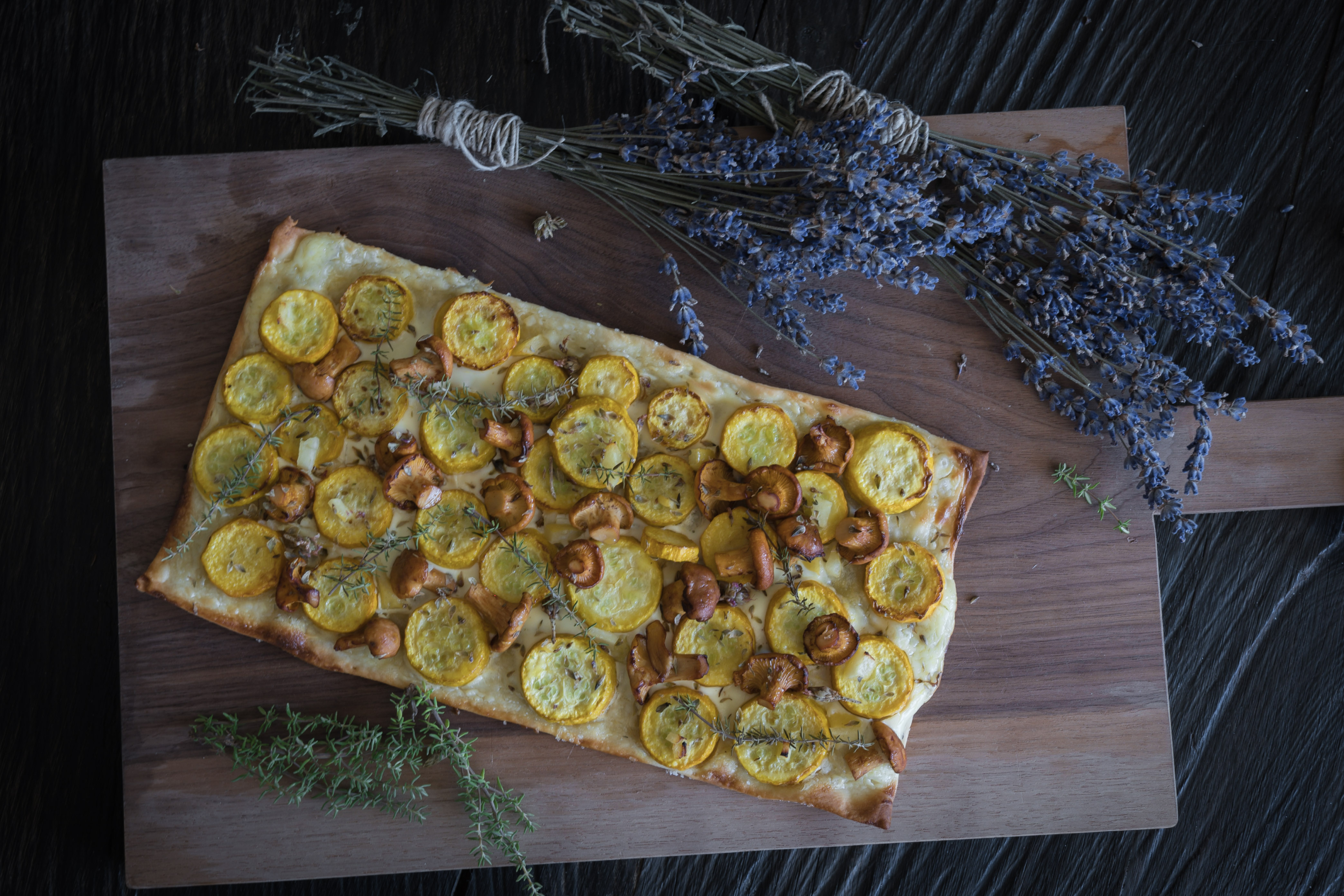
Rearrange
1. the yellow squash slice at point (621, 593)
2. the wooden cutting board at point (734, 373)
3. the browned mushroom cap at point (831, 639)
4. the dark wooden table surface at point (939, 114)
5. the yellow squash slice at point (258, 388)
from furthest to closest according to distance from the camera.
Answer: the dark wooden table surface at point (939, 114), the wooden cutting board at point (734, 373), the yellow squash slice at point (258, 388), the yellow squash slice at point (621, 593), the browned mushroom cap at point (831, 639)

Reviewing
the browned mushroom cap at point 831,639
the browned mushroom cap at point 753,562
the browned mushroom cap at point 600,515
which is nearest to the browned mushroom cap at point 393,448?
the browned mushroom cap at point 600,515

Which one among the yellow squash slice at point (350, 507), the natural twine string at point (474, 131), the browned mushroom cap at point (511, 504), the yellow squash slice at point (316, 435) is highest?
the natural twine string at point (474, 131)

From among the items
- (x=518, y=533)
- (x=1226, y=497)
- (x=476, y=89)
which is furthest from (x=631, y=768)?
(x=476, y=89)

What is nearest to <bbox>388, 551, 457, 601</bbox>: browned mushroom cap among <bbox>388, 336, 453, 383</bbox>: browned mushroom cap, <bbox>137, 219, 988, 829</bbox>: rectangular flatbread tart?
<bbox>137, 219, 988, 829</bbox>: rectangular flatbread tart

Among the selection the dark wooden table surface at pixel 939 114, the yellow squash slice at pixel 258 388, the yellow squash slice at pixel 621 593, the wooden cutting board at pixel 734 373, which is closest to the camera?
the yellow squash slice at pixel 621 593

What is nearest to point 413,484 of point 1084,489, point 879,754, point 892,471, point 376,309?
point 376,309

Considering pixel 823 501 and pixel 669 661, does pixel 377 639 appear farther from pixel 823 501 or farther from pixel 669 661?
pixel 823 501

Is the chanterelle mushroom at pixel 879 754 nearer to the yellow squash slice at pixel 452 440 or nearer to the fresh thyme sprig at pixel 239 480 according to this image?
the yellow squash slice at pixel 452 440
